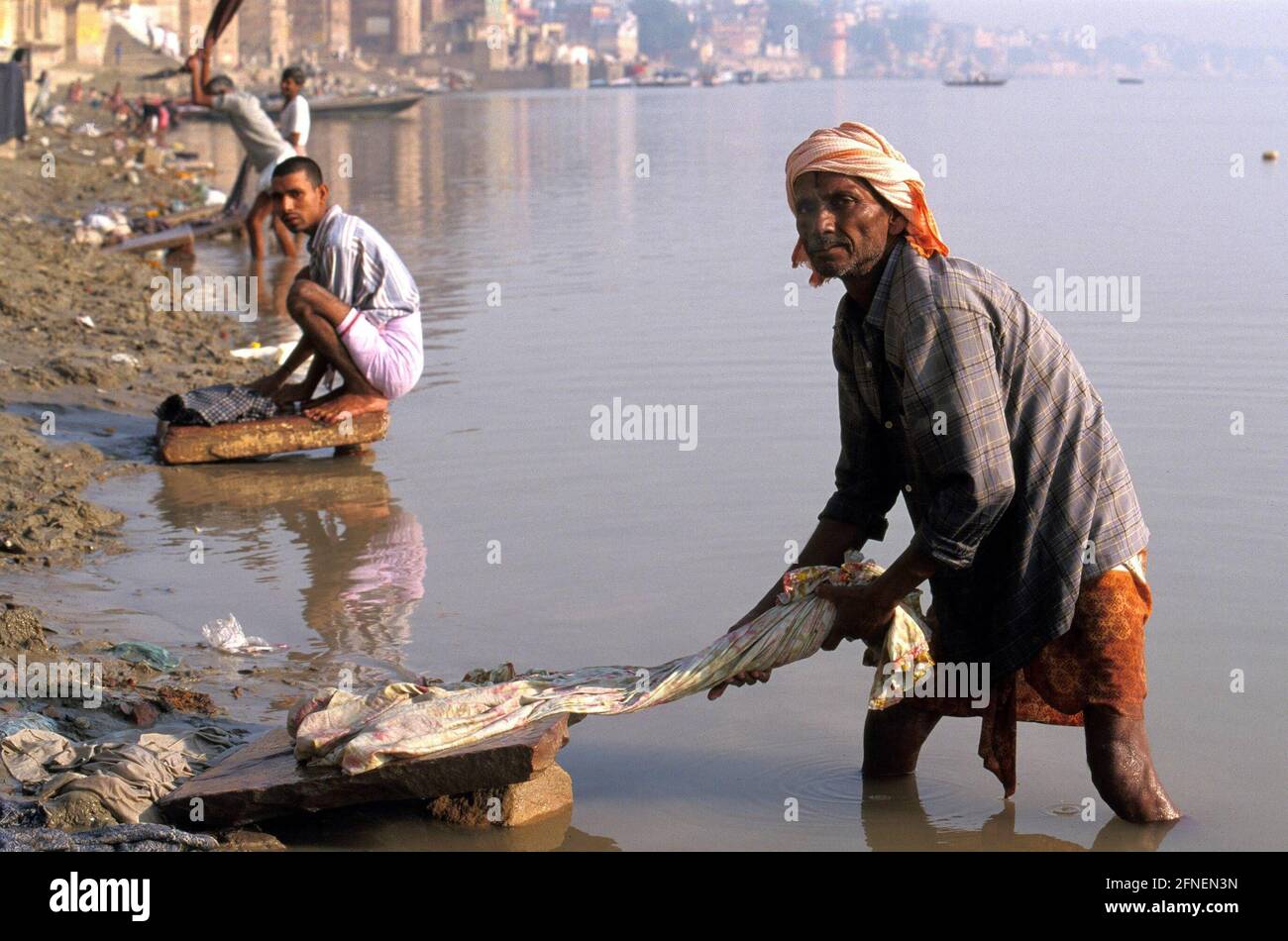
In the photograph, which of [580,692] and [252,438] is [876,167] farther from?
[252,438]

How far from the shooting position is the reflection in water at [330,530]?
17.3 ft

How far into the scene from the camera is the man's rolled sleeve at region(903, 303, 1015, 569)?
311 cm

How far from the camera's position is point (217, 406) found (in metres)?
7.10

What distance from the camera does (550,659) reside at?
16.2 ft

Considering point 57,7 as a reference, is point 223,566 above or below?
below

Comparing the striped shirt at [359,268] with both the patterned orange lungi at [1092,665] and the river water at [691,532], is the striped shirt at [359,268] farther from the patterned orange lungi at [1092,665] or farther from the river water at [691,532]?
the patterned orange lungi at [1092,665]

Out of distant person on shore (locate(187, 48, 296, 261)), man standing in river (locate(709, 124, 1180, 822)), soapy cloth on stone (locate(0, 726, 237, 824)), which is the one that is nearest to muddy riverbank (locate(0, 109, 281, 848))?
soapy cloth on stone (locate(0, 726, 237, 824))

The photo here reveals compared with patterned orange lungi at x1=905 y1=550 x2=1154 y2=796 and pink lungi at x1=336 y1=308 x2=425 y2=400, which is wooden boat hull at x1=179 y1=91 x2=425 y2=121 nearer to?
pink lungi at x1=336 y1=308 x2=425 y2=400

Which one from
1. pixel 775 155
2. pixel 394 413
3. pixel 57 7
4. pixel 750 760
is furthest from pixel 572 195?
pixel 57 7

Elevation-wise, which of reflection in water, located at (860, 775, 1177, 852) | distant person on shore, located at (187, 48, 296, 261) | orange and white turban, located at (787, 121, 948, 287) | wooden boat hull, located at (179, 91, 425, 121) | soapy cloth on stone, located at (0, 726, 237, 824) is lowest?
reflection in water, located at (860, 775, 1177, 852)

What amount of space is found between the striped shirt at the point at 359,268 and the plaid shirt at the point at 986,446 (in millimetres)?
3843

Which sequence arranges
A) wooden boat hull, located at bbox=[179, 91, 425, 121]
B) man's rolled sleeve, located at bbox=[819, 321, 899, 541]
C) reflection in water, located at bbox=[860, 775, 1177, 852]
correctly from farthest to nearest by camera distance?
wooden boat hull, located at bbox=[179, 91, 425, 121], reflection in water, located at bbox=[860, 775, 1177, 852], man's rolled sleeve, located at bbox=[819, 321, 899, 541]
